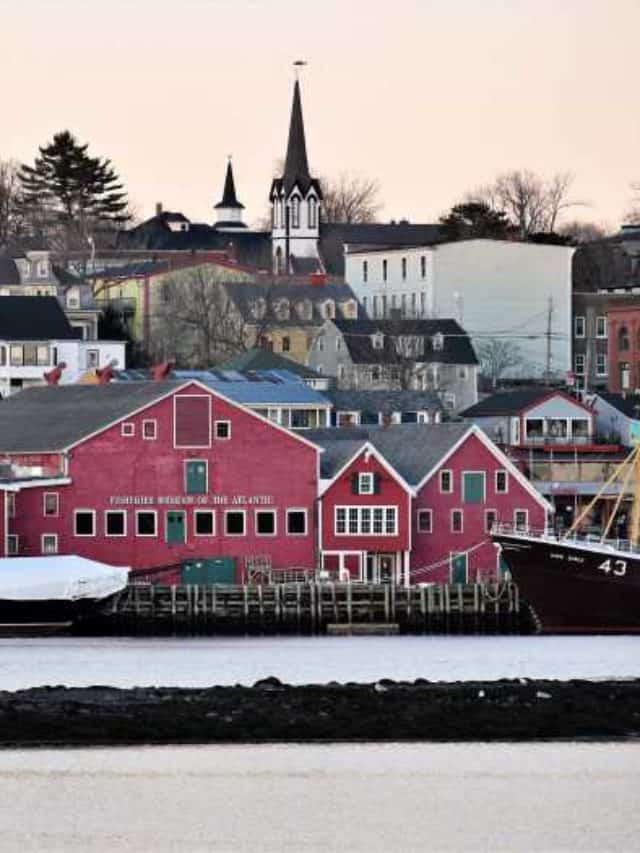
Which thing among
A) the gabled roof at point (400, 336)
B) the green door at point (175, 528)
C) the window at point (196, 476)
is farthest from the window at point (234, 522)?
the gabled roof at point (400, 336)

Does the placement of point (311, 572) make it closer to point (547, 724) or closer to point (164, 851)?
point (547, 724)

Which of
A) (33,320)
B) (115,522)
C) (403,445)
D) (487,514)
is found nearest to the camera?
(115,522)

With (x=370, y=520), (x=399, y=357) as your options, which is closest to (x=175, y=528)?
(x=370, y=520)

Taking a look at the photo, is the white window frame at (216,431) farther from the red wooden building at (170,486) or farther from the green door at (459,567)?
the green door at (459,567)

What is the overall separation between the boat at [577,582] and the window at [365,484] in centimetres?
790

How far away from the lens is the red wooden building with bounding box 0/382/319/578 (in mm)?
91688

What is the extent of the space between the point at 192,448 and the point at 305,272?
329ft

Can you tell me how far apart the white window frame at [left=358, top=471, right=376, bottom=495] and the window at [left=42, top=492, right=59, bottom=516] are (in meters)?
9.24

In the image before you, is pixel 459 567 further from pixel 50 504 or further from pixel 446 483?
pixel 50 504

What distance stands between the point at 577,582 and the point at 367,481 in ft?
35.6

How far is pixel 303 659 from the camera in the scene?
70.1m

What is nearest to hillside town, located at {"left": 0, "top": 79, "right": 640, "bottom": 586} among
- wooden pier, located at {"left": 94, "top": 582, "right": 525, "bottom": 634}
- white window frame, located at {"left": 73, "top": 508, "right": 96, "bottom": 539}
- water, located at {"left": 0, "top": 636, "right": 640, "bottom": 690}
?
white window frame, located at {"left": 73, "top": 508, "right": 96, "bottom": 539}

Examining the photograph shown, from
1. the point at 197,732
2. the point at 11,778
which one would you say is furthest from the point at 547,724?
the point at 11,778

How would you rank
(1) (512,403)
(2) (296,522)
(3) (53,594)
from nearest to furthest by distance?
(3) (53,594) < (2) (296,522) < (1) (512,403)
